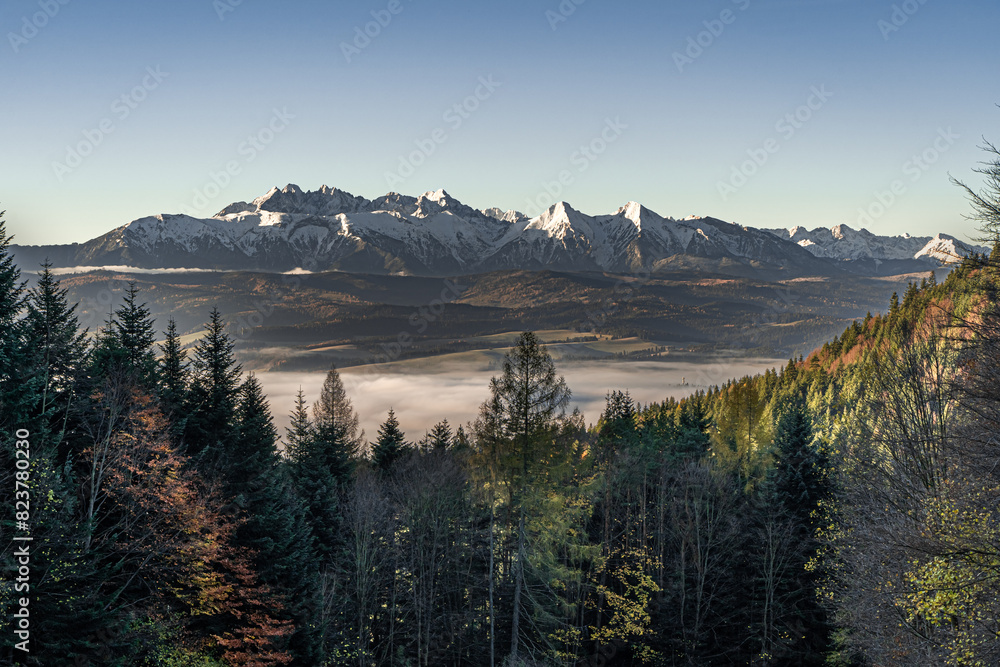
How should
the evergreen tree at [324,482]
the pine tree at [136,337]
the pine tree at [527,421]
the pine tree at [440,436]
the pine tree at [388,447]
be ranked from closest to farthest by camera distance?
the pine tree at [527,421] → the pine tree at [136,337] → the evergreen tree at [324,482] → the pine tree at [388,447] → the pine tree at [440,436]

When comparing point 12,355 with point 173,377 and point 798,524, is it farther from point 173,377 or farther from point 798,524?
point 798,524

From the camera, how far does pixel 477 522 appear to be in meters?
43.1

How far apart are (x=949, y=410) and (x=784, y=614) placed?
17.1 m

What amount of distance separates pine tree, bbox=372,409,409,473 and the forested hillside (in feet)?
15.3

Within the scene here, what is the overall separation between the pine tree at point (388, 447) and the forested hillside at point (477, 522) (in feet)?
15.3

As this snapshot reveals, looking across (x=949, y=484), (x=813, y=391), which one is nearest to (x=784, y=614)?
(x=949, y=484)

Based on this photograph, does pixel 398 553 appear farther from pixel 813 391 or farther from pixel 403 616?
pixel 813 391

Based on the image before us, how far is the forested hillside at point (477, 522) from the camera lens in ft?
52.9

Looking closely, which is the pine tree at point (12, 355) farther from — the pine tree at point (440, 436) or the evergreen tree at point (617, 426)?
the pine tree at point (440, 436)

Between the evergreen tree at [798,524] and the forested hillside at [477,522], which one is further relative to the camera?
the evergreen tree at [798,524]

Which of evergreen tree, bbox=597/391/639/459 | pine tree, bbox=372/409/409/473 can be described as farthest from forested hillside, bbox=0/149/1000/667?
pine tree, bbox=372/409/409/473

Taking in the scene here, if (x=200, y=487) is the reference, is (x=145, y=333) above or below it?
above

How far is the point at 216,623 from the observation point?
25375 mm

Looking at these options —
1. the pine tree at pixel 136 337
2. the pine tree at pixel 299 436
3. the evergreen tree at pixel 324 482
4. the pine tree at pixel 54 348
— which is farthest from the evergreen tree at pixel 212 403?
the pine tree at pixel 299 436
